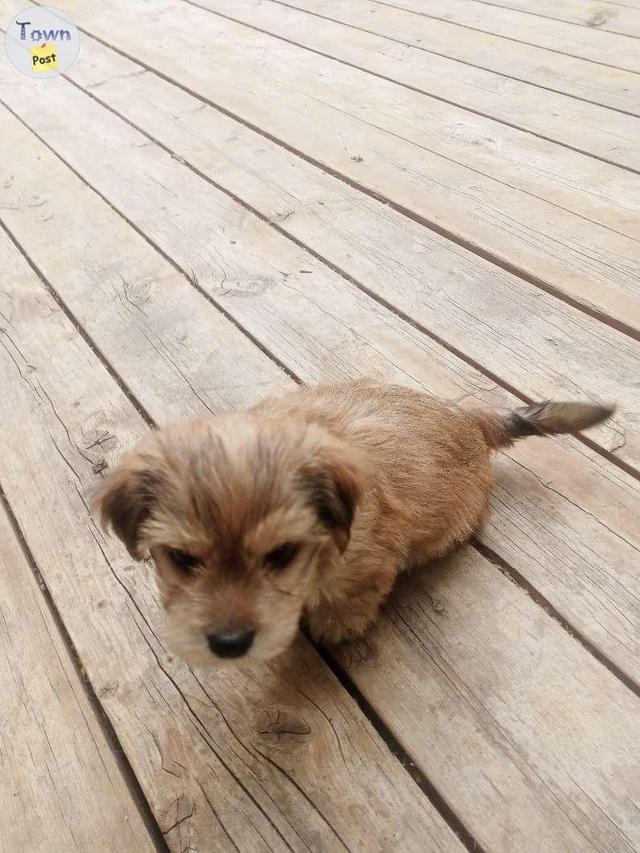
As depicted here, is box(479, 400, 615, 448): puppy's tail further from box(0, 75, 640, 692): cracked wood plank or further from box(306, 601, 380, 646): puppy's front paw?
box(306, 601, 380, 646): puppy's front paw

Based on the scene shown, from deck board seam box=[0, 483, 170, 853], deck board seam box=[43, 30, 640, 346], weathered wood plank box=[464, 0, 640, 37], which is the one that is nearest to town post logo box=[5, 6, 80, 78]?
deck board seam box=[43, 30, 640, 346]

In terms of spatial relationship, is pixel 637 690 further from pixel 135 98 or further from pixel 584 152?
pixel 135 98

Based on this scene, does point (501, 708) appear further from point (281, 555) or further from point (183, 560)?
point (183, 560)

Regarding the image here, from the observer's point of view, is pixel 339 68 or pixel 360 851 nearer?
pixel 360 851

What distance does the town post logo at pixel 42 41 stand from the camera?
4.50 metres

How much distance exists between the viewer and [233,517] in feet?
4.07

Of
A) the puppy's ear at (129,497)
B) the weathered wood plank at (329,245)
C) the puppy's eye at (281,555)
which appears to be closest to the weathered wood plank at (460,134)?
the weathered wood plank at (329,245)

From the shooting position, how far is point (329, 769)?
1.47m

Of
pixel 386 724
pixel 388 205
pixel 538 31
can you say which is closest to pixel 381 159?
pixel 388 205

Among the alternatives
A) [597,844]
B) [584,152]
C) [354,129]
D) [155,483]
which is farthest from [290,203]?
[597,844]

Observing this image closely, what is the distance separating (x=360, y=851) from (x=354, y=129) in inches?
121

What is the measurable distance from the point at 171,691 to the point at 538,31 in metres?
4.06

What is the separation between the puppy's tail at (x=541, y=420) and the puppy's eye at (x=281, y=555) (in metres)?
0.73

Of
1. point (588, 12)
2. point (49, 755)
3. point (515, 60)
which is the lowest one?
point (49, 755)
